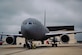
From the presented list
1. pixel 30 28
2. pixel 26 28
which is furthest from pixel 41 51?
pixel 30 28

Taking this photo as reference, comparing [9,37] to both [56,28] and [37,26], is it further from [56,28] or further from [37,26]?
[56,28]

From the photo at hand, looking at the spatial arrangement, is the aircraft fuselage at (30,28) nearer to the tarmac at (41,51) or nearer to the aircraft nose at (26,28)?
the aircraft nose at (26,28)

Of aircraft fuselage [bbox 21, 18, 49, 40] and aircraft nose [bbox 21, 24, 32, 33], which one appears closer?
aircraft nose [bbox 21, 24, 32, 33]

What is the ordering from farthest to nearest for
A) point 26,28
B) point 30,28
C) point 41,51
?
point 30,28
point 26,28
point 41,51

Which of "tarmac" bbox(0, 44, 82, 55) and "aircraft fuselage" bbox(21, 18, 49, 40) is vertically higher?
"aircraft fuselage" bbox(21, 18, 49, 40)

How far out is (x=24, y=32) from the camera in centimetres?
2302

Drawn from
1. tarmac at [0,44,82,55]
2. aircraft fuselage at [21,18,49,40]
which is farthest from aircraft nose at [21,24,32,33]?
tarmac at [0,44,82,55]

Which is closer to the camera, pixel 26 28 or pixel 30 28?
pixel 26 28

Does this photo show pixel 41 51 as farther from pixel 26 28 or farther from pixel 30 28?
pixel 30 28

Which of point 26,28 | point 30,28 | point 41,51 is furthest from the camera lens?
point 30,28

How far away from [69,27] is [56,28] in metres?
7.36

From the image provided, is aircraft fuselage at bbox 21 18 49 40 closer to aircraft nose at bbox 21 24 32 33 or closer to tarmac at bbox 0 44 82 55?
aircraft nose at bbox 21 24 32 33

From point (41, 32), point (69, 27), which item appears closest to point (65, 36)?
point (41, 32)

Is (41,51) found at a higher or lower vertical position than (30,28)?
lower
